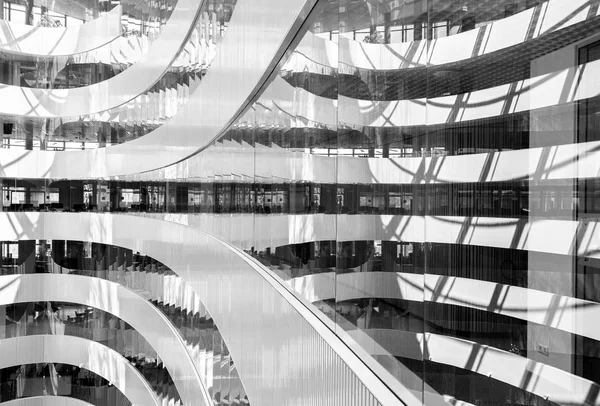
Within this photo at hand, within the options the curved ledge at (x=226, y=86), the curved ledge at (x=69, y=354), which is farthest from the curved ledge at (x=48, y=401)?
the curved ledge at (x=226, y=86)

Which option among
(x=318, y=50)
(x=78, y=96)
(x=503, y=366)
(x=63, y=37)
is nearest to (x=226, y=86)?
(x=318, y=50)

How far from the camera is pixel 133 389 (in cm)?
2266

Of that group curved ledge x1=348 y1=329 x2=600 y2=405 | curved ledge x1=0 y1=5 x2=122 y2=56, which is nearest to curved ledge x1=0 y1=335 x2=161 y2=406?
curved ledge x1=0 y1=5 x2=122 y2=56

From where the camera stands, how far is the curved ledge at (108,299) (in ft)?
58.7

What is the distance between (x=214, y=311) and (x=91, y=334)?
18.6 meters

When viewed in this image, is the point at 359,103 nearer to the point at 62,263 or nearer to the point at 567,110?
the point at 567,110

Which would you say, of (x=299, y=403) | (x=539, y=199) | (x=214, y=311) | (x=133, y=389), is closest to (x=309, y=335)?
(x=299, y=403)

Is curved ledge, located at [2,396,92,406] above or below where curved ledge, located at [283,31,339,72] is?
below

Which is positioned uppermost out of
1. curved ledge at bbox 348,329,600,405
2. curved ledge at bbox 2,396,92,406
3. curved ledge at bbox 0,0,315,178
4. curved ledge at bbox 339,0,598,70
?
curved ledge at bbox 0,0,315,178

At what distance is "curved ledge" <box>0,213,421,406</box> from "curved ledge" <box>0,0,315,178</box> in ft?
5.61

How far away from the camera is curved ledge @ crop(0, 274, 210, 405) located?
1789 cm

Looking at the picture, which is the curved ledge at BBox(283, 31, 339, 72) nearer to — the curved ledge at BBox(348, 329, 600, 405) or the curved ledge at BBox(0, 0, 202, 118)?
the curved ledge at BBox(348, 329, 600, 405)

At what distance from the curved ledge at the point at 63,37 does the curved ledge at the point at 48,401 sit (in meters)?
13.3

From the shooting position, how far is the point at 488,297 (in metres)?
1.47
